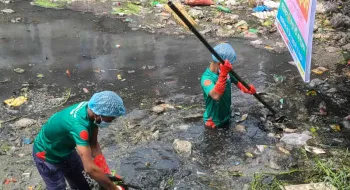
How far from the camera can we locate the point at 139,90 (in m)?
5.29

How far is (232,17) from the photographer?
7.68 meters

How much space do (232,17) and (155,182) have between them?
16.4 feet

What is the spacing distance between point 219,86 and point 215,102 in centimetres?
48

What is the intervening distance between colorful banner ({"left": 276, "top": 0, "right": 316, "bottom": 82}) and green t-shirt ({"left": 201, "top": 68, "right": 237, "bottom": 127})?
31.0 inches

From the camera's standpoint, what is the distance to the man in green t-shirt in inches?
137

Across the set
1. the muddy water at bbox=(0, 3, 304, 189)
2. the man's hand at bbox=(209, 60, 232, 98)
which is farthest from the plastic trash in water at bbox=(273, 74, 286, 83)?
the man's hand at bbox=(209, 60, 232, 98)

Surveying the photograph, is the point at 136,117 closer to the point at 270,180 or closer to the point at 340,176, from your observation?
the point at 270,180

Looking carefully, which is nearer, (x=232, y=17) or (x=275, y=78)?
(x=275, y=78)

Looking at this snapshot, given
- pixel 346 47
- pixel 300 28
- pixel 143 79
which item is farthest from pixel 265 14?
pixel 300 28

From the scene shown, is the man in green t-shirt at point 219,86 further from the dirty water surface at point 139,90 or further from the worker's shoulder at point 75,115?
the worker's shoulder at point 75,115

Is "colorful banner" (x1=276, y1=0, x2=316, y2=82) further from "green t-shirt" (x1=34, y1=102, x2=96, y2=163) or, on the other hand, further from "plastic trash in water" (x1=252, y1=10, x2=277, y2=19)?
"plastic trash in water" (x1=252, y1=10, x2=277, y2=19)

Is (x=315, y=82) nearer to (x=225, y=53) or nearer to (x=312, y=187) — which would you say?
(x=225, y=53)

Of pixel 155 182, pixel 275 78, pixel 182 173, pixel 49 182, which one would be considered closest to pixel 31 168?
pixel 49 182

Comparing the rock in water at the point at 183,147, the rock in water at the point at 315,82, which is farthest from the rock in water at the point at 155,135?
the rock in water at the point at 315,82
